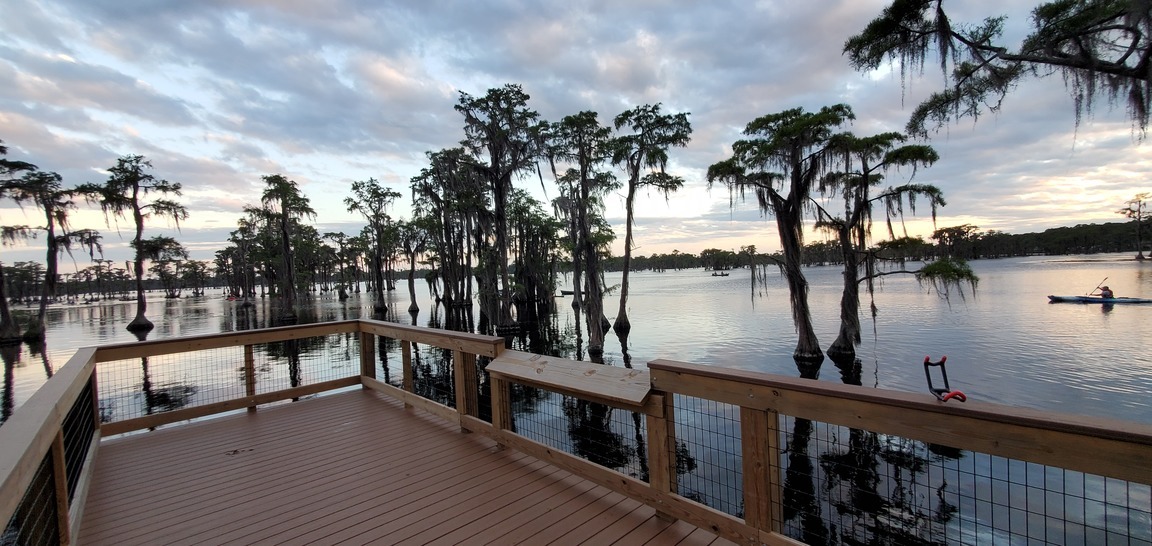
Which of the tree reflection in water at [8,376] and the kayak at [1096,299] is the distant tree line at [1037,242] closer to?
the kayak at [1096,299]

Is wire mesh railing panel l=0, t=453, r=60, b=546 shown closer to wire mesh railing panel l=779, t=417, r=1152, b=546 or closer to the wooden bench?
the wooden bench

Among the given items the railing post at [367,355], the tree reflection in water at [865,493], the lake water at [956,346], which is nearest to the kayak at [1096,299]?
the lake water at [956,346]

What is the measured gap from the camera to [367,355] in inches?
247

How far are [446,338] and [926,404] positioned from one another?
3926 mm

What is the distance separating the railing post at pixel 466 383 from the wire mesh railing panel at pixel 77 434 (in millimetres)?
2614

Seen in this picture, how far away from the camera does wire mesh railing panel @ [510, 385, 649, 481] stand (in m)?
7.26

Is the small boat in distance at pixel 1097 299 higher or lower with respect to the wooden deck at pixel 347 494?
lower

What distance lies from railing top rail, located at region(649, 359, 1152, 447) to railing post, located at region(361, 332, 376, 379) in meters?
4.68

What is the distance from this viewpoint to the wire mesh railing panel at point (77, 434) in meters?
3.13

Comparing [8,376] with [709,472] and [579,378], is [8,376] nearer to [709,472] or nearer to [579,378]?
[579,378]

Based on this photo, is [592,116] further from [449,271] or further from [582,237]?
[449,271]

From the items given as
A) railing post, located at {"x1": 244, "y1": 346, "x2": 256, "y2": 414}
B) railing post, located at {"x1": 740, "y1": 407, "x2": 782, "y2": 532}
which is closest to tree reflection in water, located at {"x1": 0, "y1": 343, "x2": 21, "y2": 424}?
railing post, located at {"x1": 244, "y1": 346, "x2": 256, "y2": 414}

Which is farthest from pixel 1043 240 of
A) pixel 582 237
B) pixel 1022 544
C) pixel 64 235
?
pixel 64 235

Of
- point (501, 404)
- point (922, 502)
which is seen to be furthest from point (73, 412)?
point (922, 502)
